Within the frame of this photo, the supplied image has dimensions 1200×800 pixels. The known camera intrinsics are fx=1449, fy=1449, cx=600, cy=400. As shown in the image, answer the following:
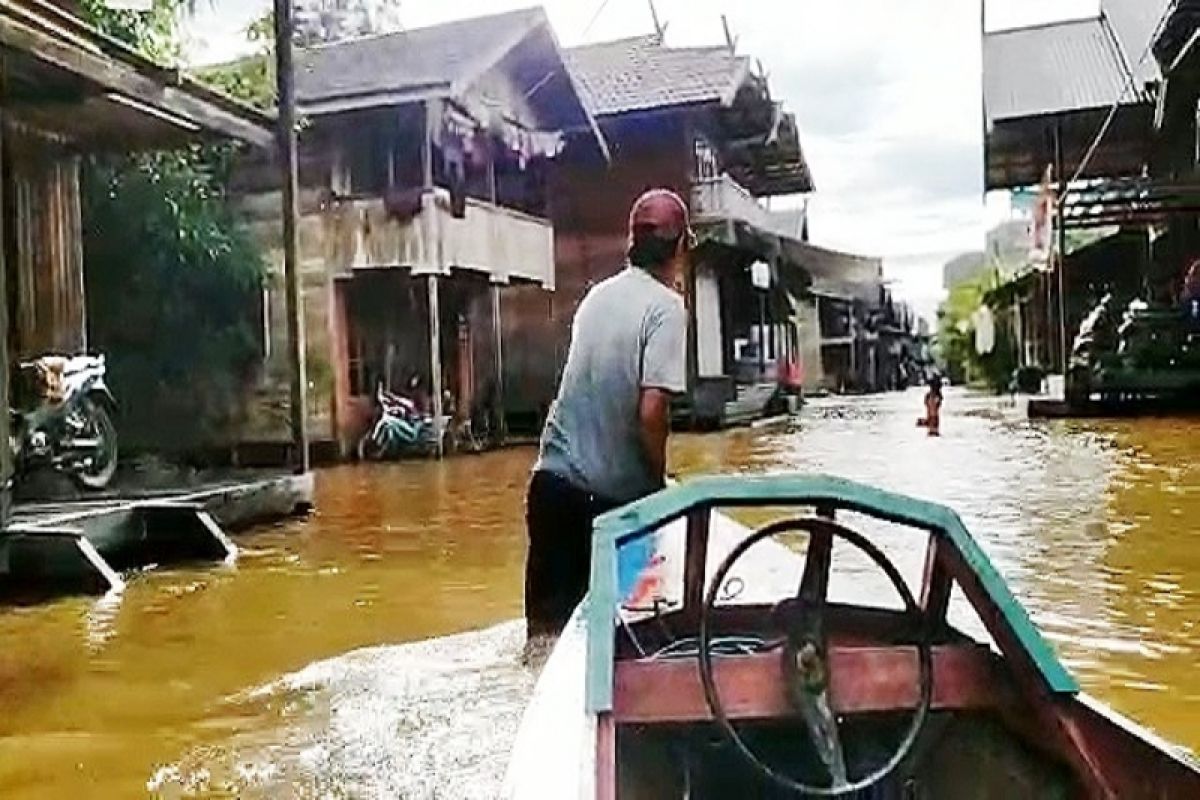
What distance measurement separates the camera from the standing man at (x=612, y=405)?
123 inches

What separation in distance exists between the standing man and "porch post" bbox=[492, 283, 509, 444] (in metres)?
11.5

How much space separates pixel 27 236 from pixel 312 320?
4637 mm

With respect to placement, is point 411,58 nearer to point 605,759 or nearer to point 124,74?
point 124,74

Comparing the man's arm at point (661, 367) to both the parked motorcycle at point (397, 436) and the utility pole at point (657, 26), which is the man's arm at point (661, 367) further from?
the utility pole at point (657, 26)

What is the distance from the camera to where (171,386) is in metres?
11.6

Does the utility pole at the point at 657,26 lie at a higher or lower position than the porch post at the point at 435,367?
higher

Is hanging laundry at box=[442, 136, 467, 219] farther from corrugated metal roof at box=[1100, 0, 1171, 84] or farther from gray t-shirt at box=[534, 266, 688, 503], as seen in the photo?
gray t-shirt at box=[534, 266, 688, 503]

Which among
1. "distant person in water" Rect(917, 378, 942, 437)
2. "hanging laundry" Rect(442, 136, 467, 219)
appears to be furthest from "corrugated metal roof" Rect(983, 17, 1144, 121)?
"hanging laundry" Rect(442, 136, 467, 219)

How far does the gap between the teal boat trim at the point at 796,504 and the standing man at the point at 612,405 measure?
807 millimetres

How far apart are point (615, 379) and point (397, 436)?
10024 mm

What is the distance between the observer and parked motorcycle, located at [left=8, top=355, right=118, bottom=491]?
279 inches

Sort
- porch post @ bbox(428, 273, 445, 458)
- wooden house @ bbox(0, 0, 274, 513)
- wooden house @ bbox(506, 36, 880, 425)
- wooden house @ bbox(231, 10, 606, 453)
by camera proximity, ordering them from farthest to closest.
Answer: wooden house @ bbox(506, 36, 880, 425), wooden house @ bbox(231, 10, 606, 453), porch post @ bbox(428, 273, 445, 458), wooden house @ bbox(0, 0, 274, 513)

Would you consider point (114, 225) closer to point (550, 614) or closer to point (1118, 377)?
point (550, 614)

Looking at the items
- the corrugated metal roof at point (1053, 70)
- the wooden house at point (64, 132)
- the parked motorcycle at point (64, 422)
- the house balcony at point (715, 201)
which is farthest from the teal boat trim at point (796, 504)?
the corrugated metal roof at point (1053, 70)
